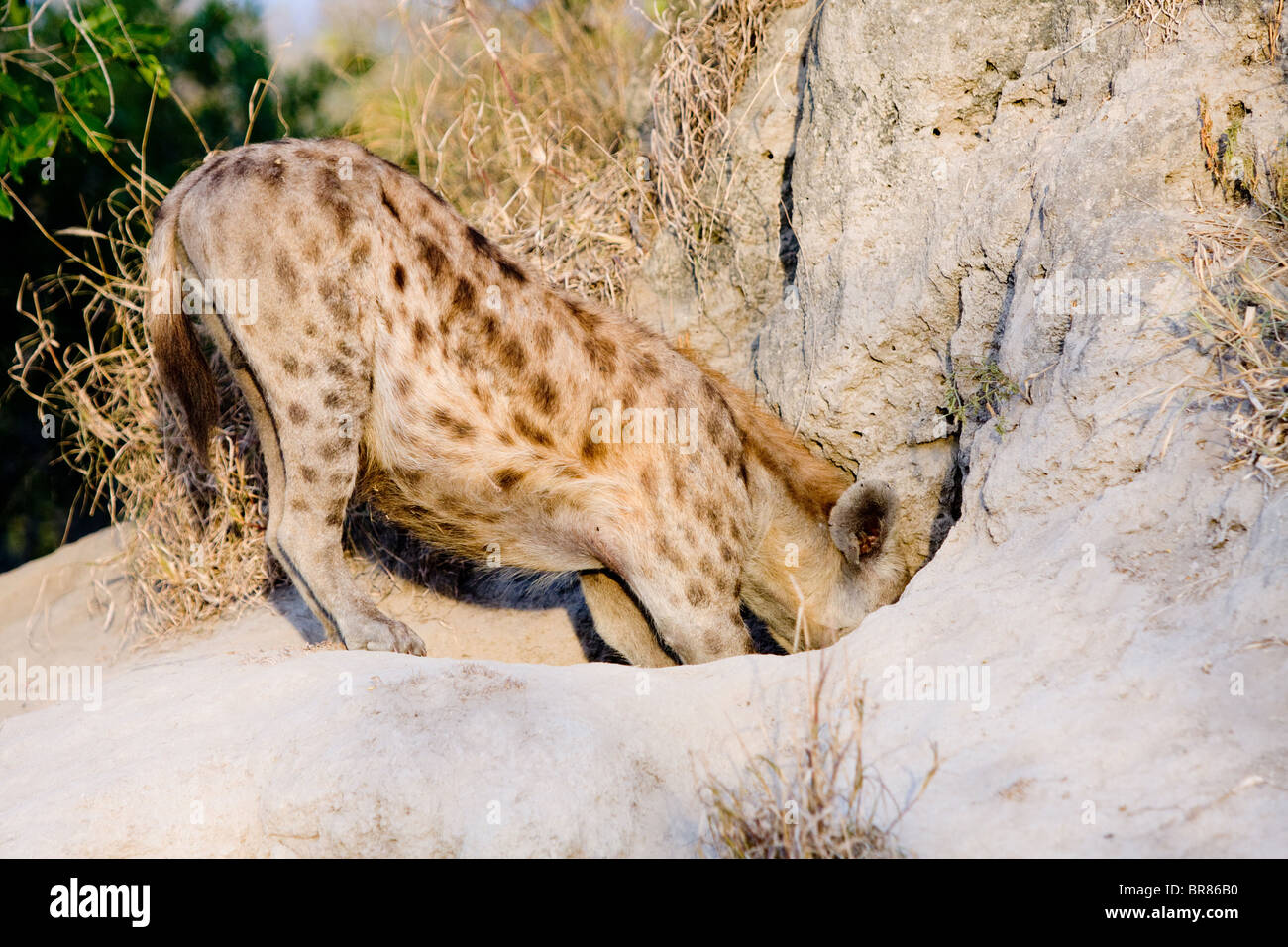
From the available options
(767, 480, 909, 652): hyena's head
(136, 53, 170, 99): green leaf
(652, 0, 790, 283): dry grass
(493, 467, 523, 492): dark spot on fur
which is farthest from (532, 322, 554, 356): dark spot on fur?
(136, 53, 170, 99): green leaf

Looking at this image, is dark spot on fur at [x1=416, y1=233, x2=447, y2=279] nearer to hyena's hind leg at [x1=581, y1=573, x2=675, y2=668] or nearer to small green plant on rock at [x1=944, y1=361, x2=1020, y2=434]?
hyena's hind leg at [x1=581, y1=573, x2=675, y2=668]

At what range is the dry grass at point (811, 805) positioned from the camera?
222 cm

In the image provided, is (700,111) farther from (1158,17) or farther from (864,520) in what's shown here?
(864,520)

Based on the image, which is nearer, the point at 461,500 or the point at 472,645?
the point at 461,500

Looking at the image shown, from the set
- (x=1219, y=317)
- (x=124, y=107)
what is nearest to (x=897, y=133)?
(x=1219, y=317)

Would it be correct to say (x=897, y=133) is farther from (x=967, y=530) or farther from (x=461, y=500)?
(x=461, y=500)

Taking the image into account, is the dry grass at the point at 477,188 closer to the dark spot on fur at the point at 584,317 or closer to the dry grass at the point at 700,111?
the dry grass at the point at 700,111

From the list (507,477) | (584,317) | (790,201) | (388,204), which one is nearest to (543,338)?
(584,317)

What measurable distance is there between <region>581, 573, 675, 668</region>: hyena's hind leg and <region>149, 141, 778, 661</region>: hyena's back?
24 cm

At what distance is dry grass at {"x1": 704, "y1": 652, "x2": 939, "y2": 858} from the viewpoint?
2.22 meters

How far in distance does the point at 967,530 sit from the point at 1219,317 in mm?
943

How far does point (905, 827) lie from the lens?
227 centimetres

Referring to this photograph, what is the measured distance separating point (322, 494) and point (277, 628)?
150 cm

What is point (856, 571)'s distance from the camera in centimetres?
427
